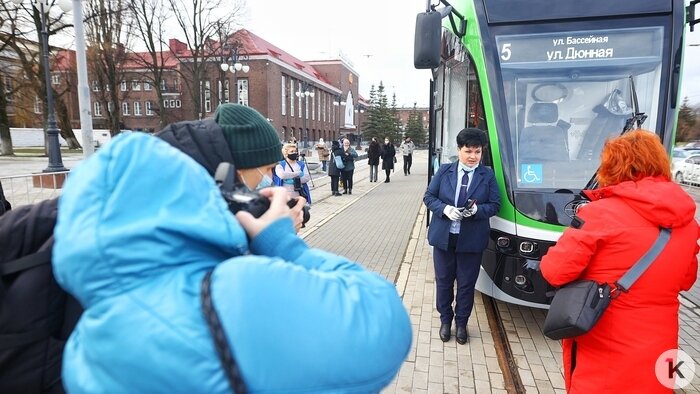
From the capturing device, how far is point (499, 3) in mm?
4121

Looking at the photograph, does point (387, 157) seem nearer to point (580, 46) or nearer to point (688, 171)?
point (688, 171)

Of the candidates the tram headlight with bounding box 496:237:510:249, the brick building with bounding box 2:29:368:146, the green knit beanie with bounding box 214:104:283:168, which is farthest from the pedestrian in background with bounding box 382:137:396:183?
the brick building with bounding box 2:29:368:146

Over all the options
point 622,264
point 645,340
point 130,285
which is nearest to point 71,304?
point 130,285

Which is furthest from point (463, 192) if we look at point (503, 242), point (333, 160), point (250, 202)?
point (333, 160)

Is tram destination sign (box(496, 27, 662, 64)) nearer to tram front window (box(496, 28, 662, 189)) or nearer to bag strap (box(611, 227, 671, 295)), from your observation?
tram front window (box(496, 28, 662, 189))

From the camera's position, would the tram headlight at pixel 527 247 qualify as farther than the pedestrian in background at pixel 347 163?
No

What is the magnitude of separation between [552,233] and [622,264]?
5.51 feet

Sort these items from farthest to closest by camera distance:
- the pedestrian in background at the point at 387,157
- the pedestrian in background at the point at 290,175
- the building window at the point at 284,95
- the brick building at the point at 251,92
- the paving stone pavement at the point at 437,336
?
the building window at the point at 284,95 < the brick building at the point at 251,92 < the pedestrian in background at the point at 387,157 < the pedestrian in background at the point at 290,175 < the paving stone pavement at the point at 437,336

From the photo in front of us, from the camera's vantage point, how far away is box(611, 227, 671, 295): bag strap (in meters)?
1.99

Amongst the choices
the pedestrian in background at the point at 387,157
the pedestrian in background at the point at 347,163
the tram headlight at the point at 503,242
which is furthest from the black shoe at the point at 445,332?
the pedestrian in background at the point at 387,157

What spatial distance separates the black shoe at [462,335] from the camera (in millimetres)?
4068

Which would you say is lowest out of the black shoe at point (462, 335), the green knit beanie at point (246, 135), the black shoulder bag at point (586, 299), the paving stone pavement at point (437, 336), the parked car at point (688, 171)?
the paving stone pavement at point (437, 336)

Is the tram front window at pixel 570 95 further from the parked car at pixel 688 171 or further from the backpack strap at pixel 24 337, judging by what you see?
the parked car at pixel 688 171

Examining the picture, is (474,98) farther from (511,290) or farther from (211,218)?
(211,218)
